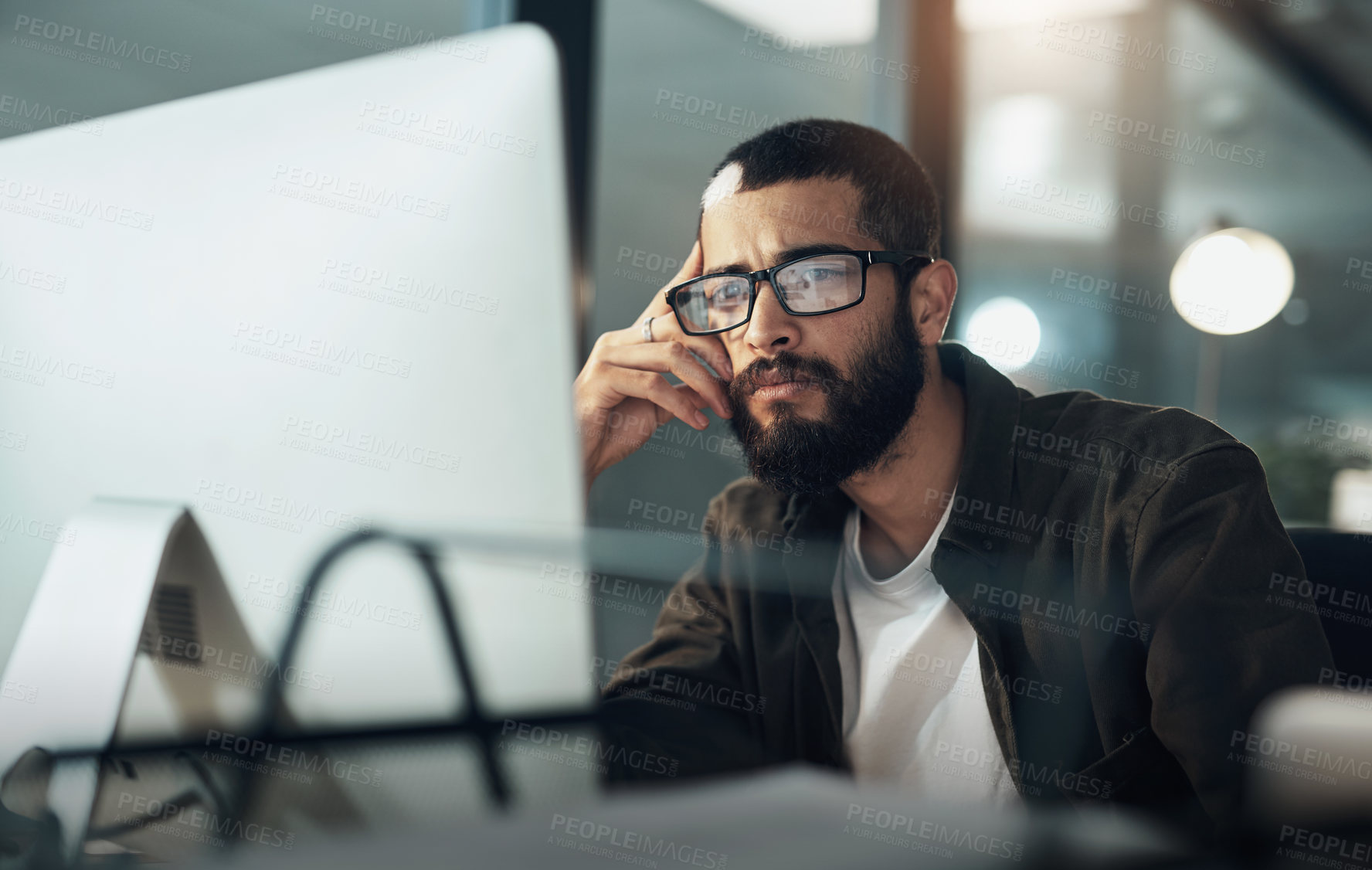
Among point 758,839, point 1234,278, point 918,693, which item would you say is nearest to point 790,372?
point 918,693

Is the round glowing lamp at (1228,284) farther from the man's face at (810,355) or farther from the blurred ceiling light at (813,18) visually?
the man's face at (810,355)

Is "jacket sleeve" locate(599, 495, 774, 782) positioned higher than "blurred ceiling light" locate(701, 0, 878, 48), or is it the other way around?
"blurred ceiling light" locate(701, 0, 878, 48)

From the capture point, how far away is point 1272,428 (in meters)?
3.19

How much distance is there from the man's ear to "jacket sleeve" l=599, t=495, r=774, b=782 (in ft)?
1.33

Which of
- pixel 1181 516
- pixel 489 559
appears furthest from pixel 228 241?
pixel 1181 516

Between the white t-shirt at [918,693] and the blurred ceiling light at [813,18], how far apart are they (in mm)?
1224

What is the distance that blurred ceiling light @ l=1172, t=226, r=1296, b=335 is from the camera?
9.07 feet

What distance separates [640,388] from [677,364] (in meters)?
0.05

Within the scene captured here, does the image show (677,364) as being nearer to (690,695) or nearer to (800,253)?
(800,253)

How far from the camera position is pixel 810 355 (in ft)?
3.63

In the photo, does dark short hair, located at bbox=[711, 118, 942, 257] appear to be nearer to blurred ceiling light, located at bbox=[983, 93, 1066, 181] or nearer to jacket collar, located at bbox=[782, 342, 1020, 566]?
jacket collar, located at bbox=[782, 342, 1020, 566]

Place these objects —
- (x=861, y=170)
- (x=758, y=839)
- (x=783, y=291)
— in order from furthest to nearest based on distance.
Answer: (x=861, y=170)
(x=783, y=291)
(x=758, y=839)

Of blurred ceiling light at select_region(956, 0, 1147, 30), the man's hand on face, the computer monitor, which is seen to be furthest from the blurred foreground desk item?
blurred ceiling light at select_region(956, 0, 1147, 30)

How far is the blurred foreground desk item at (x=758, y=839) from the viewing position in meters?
0.21
